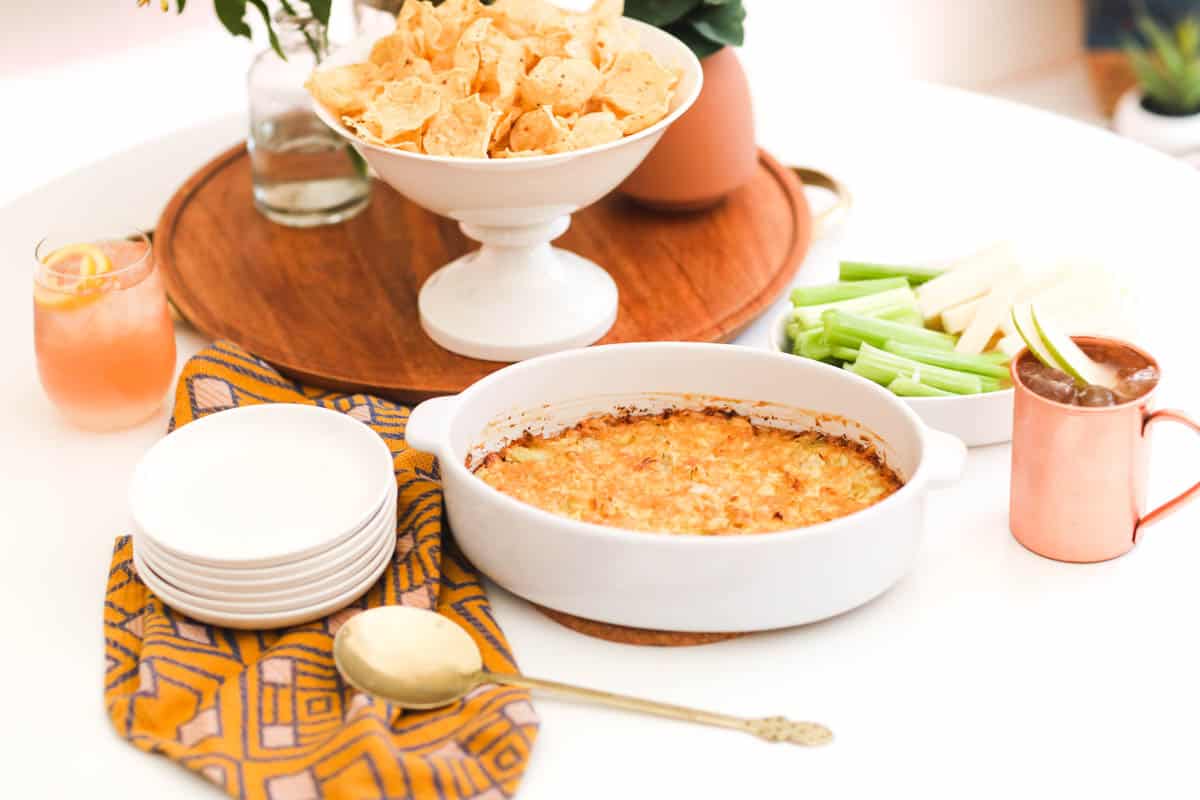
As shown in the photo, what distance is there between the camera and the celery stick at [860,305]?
1.50 meters

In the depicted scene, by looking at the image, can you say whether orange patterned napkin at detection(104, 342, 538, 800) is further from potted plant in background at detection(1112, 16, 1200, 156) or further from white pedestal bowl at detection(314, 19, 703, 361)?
potted plant in background at detection(1112, 16, 1200, 156)

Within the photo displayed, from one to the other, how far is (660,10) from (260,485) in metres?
0.79

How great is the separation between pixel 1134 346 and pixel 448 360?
72 cm

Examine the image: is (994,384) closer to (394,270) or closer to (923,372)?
(923,372)

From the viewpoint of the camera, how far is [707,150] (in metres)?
1.82

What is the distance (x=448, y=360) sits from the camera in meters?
1.59

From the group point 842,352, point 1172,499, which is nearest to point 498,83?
point 842,352

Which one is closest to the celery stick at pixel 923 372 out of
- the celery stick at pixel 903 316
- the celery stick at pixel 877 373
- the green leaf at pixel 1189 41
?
the celery stick at pixel 877 373

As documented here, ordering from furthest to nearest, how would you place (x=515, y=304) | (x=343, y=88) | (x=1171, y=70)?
(x=1171, y=70)
(x=515, y=304)
(x=343, y=88)

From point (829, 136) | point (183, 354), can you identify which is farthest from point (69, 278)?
point (829, 136)

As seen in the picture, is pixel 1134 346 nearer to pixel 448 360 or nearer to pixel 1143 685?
pixel 1143 685

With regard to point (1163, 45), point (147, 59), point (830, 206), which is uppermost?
point (830, 206)

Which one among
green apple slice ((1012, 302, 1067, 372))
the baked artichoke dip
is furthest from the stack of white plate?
green apple slice ((1012, 302, 1067, 372))

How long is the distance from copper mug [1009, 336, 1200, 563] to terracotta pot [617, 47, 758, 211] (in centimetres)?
66
